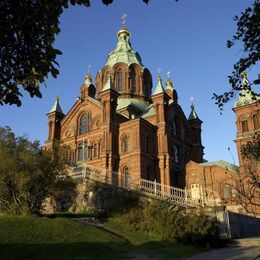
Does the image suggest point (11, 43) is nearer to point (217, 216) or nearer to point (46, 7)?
point (46, 7)

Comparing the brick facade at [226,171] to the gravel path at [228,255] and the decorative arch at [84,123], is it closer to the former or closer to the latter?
the decorative arch at [84,123]

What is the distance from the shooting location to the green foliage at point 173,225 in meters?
17.3

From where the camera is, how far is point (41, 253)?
13055 mm

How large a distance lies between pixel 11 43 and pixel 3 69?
22.9 inches

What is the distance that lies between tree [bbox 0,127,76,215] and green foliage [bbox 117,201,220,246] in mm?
4988

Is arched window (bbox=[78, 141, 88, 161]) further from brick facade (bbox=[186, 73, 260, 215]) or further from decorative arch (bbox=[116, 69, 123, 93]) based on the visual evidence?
brick facade (bbox=[186, 73, 260, 215])

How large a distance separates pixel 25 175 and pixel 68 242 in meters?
5.82

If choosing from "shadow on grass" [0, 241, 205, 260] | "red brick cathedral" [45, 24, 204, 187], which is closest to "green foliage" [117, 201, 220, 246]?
"shadow on grass" [0, 241, 205, 260]

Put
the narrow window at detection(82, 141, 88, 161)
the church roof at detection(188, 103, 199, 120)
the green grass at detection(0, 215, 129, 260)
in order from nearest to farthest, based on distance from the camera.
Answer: the green grass at detection(0, 215, 129, 260) → the narrow window at detection(82, 141, 88, 161) → the church roof at detection(188, 103, 199, 120)

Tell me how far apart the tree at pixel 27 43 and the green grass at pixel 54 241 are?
7752mm

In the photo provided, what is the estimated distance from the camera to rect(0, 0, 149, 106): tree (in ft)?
20.8

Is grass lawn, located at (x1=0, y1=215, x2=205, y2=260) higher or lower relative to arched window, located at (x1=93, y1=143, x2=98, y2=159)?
lower

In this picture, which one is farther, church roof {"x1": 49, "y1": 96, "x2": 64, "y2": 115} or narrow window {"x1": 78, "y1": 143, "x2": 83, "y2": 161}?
church roof {"x1": 49, "y1": 96, "x2": 64, "y2": 115}

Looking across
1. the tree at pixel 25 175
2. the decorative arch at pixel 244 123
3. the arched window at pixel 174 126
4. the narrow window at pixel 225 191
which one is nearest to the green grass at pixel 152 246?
the tree at pixel 25 175
